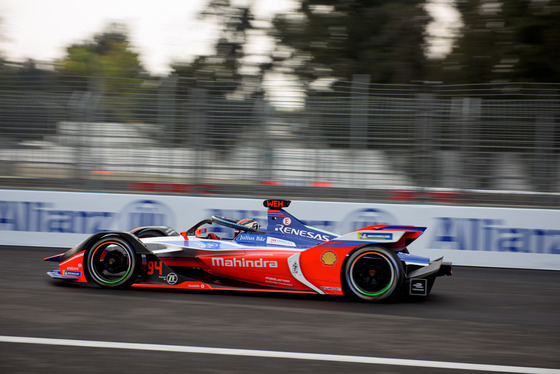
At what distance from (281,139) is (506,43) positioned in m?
7.19

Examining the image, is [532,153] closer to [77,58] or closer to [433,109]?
[433,109]

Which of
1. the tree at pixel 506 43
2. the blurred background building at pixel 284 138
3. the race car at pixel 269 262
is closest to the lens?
the race car at pixel 269 262

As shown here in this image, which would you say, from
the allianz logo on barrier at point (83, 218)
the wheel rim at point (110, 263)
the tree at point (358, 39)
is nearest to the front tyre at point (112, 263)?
the wheel rim at point (110, 263)

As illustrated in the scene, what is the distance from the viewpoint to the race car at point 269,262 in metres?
6.45

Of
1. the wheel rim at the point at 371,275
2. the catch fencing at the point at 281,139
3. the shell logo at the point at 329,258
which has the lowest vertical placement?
the wheel rim at the point at 371,275

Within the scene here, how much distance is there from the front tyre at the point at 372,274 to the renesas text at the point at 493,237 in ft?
11.4

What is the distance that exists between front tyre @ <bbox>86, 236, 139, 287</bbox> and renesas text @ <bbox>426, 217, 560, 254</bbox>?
194 inches

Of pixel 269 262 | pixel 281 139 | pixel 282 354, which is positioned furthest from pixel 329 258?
pixel 281 139

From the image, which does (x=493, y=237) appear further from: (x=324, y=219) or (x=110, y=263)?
(x=110, y=263)

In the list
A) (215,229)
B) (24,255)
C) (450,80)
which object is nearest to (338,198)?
(215,229)

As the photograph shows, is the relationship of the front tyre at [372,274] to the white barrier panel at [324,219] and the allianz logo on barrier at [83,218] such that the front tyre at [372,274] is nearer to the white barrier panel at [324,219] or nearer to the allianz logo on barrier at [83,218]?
the white barrier panel at [324,219]

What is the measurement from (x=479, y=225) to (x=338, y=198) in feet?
7.53

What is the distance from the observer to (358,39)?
1736 cm

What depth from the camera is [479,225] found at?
9.53 metres
